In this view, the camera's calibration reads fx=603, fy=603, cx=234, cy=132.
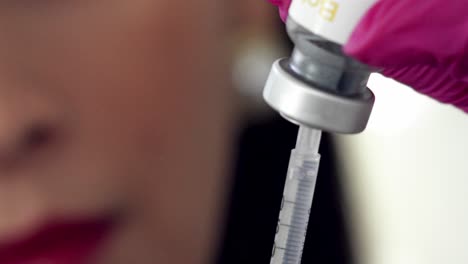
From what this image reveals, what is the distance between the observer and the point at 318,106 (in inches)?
11.9

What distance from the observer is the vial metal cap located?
30 centimetres

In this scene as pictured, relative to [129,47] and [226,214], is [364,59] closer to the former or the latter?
[129,47]

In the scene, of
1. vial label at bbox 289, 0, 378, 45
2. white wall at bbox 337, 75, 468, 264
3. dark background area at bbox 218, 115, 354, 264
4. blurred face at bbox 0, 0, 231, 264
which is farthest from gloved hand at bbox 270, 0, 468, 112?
dark background area at bbox 218, 115, 354, 264

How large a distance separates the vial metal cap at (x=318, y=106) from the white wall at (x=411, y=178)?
7.9 inches

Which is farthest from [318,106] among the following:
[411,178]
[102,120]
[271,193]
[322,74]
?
[271,193]

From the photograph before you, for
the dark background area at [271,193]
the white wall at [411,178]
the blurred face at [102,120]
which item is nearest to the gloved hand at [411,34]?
the white wall at [411,178]

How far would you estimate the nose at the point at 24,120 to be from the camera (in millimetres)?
626

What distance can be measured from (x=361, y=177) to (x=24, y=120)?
0.38 meters

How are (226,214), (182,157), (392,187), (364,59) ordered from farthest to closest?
1. (226,214)
2. (182,157)
3. (392,187)
4. (364,59)

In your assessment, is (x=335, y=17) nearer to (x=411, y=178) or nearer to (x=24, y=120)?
(x=411, y=178)

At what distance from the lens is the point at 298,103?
30cm

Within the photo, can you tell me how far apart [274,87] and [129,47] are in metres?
0.39


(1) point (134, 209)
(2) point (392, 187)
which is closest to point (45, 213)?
(1) point (134, 209)

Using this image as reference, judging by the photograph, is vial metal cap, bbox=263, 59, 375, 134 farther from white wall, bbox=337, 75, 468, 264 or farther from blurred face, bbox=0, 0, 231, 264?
blurred face, bbox=0, 0, 231, 264
